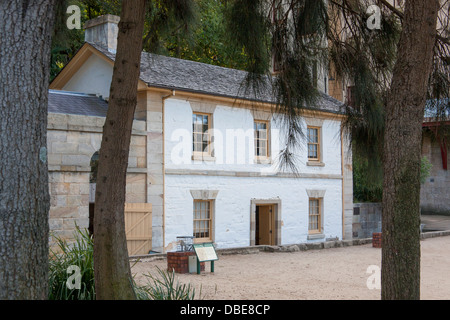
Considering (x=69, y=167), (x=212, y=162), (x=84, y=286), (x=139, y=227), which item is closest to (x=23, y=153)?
(x=84, y=286)

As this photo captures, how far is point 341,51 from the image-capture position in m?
7.86

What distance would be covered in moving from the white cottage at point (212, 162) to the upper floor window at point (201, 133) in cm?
3

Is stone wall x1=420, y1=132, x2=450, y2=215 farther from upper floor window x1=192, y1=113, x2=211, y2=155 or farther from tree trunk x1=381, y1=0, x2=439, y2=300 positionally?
tree trunk x1=381, y1=0, x2=439, y2=300

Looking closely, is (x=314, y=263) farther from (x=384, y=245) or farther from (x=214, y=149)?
(x=384, y=245)

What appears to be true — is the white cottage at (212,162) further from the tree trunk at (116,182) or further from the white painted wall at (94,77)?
the tree trunk at (116,182)

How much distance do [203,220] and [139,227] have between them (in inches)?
109

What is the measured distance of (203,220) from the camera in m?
18.5

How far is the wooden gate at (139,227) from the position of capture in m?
16.1

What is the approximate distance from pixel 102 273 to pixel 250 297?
462 centimetres

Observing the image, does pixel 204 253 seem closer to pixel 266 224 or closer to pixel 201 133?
pixel 201 133

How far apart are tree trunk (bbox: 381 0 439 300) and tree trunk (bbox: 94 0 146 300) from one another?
2.61 meters
